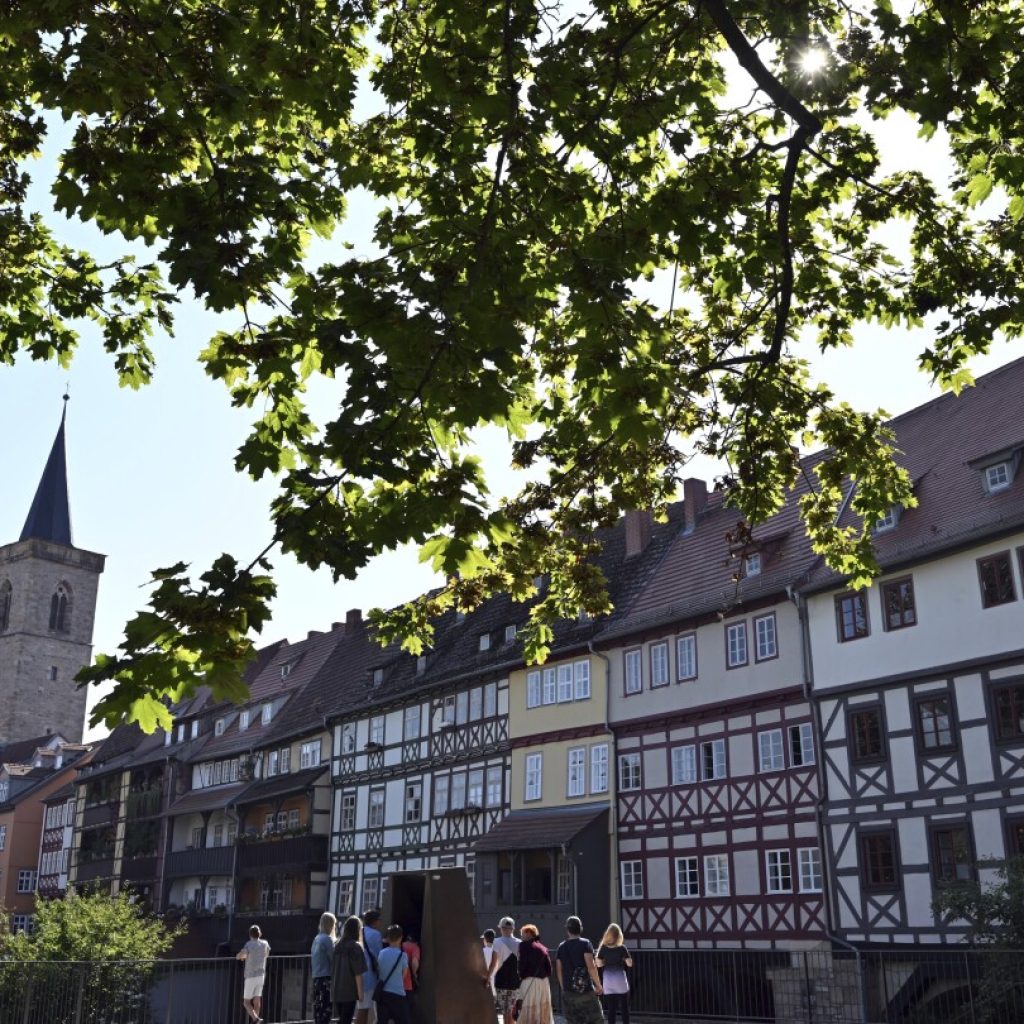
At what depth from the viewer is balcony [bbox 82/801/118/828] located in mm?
58219

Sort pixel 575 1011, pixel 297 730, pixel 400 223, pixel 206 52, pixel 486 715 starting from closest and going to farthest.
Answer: pixel 206 52 < pixel 400 223 < pixel 575 1011 < pixel 486 715 < pixel 297 730

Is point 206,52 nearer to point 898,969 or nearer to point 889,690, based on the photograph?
point 898,969

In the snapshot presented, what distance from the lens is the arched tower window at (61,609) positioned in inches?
3755

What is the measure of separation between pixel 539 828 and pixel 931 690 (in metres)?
11.9

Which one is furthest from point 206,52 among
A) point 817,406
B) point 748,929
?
point 748,929

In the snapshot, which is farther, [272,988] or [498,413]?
[272,988]

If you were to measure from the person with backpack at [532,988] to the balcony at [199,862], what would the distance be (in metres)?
33.5

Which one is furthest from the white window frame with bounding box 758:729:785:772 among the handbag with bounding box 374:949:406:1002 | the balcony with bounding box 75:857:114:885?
the balcony with bounding box 75:857:114:885

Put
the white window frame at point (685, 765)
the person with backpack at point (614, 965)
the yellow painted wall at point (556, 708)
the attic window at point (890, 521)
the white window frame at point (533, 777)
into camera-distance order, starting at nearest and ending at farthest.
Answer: the person with backpack at point (614, 965)
the attic window at point (890, 521)
the white window frame at point (685, 765)
the yellow painted wall at point (556, 708)
the white window frame at point (533, 777)

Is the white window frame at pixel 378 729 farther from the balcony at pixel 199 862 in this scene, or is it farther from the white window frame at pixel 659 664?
the white window frame at pixel 659 664

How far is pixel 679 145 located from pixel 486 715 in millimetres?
29711

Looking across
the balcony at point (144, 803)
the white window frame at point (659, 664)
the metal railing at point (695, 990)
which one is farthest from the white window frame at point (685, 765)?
the balcony at point (144, 803)

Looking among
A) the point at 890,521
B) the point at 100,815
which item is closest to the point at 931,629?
the point at 890,521

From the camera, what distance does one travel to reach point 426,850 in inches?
Answer: 1521
